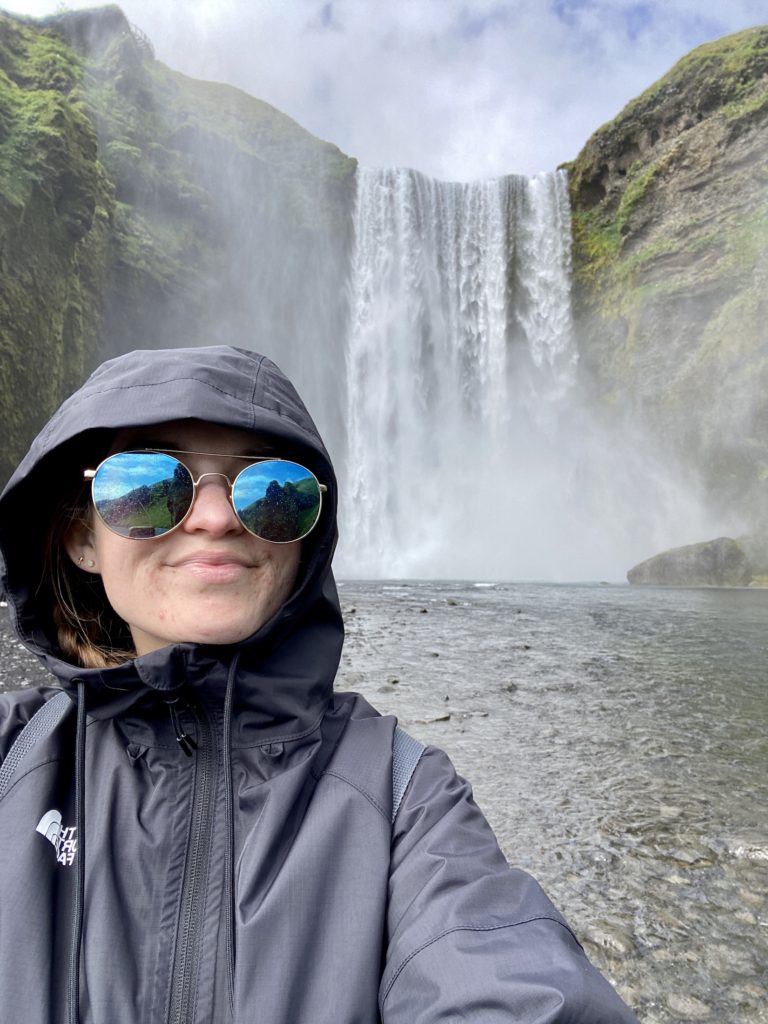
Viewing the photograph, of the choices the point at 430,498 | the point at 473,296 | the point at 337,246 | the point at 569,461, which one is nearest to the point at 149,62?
the point at 337,246

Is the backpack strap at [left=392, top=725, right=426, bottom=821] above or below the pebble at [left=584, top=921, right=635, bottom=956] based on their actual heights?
above

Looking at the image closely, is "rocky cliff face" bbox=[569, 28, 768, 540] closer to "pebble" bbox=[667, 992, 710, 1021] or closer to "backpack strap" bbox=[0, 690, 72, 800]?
"pebble" bbox=[667, 992, 710, 1021]

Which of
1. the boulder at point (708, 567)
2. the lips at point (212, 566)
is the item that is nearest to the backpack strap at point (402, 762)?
the lips at point (212, 566)

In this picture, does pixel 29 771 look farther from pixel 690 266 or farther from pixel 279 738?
pixel 690 266

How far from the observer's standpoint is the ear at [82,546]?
1.60 m

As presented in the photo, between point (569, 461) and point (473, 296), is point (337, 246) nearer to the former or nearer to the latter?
point (473, 296)

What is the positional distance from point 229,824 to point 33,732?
49 centimetres

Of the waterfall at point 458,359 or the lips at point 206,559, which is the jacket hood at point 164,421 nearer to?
the lips at point 206,559

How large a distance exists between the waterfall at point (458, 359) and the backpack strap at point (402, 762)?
26964 millimetres

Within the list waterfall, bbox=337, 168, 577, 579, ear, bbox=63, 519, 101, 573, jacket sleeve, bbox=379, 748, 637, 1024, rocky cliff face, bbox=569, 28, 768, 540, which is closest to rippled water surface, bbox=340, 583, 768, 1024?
jacket sleeve, bbox=379, 748, 637, 1024

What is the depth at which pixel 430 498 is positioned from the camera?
29859mm

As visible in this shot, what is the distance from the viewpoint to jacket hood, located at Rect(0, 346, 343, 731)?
1318mm

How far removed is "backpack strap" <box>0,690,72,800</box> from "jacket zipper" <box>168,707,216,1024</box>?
31cm

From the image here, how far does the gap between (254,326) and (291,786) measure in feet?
109
